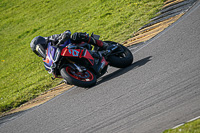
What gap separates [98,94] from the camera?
6336 mm

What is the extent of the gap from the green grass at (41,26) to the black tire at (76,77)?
267 cm

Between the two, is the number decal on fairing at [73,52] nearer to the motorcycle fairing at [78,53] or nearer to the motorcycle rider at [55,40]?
the motorcycle fairing at [78,53]

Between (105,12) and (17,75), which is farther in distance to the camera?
(105,12)

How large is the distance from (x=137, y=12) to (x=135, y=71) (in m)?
6.36

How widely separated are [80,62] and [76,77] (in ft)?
1.48

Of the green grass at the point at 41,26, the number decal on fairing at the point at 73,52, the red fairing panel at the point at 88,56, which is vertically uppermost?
the number decal on fairing at the point at 73,52

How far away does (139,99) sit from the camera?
515 cm

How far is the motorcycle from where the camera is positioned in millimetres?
6891

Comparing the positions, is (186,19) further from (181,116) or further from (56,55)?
(181,116)

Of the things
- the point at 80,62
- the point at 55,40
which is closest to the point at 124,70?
the point at 80,62

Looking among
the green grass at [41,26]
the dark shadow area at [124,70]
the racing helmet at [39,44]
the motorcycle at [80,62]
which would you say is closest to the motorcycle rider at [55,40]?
the racing helmet at [39,44]

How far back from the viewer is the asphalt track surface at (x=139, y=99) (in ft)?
14.5

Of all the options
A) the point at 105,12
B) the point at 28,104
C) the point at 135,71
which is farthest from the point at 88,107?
the point at 105,12

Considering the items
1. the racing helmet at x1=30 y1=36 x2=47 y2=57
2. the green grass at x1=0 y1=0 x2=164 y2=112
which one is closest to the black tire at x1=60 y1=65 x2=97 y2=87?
the racing helmet at x1=30 y1=36 x2=47 y2=57
